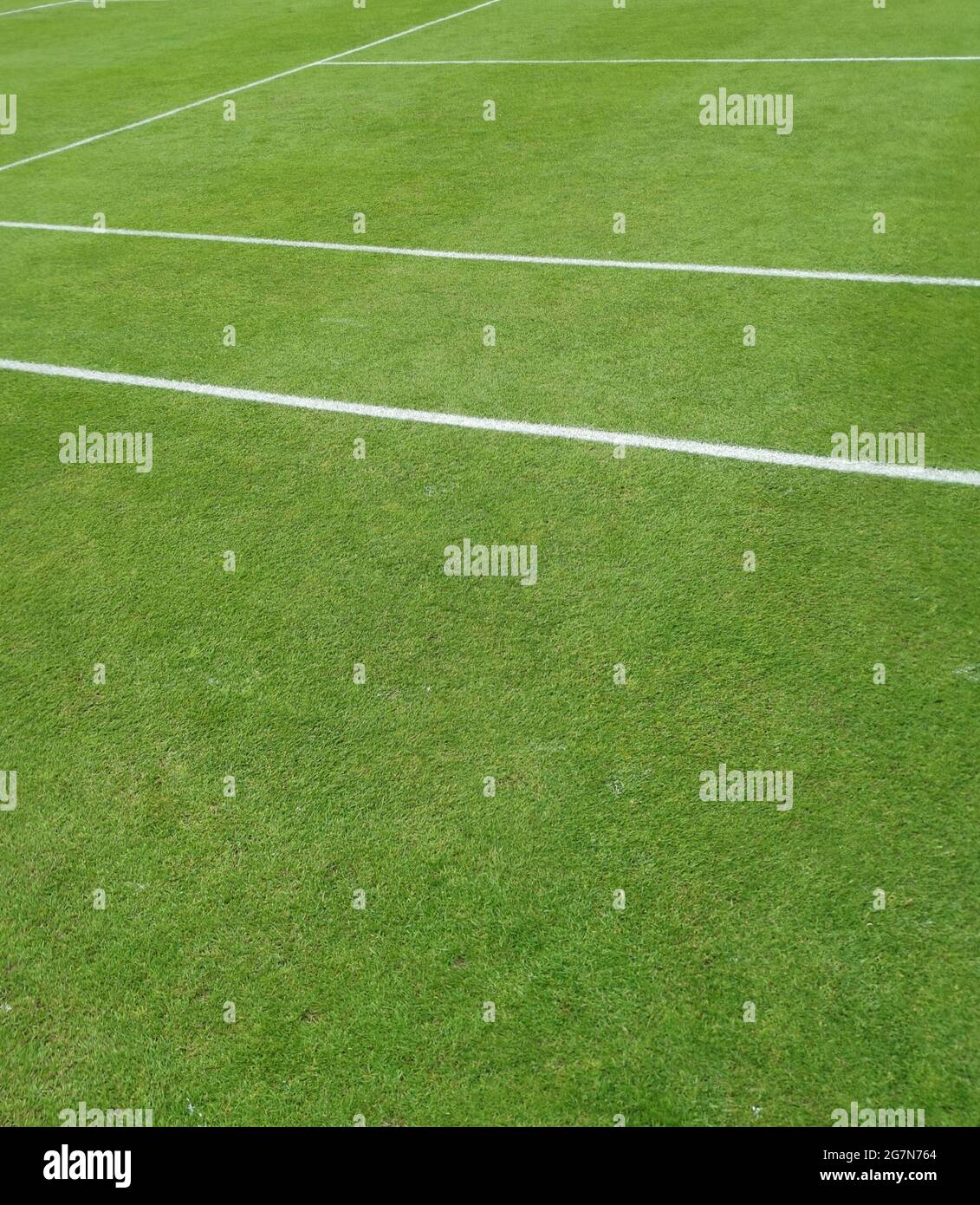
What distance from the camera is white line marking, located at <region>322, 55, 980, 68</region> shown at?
14359 mm

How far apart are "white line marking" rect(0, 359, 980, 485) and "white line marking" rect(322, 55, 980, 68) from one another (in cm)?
1064

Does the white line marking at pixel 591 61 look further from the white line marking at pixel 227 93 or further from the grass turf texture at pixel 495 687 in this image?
the grass turf texture at pixel 495 687

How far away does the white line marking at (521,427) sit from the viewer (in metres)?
5.90

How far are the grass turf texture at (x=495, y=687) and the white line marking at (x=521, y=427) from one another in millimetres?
118

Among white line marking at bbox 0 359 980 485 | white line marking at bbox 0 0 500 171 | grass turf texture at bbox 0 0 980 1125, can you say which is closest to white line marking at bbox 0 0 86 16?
white line marking at bbox 0 0 500 171

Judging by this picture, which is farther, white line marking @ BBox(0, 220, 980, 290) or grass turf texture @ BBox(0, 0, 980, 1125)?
white line marking @ BBox(0, 220, 980, 290)

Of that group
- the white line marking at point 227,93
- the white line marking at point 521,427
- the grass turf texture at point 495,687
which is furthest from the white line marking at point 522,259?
the white line marking at point 227,93

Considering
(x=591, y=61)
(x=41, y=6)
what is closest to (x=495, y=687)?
(x=591, y=61)

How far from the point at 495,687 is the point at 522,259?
5268mm

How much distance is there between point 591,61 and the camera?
50.7ft

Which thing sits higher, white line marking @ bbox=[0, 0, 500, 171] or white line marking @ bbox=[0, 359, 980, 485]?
white line marking @ bbox=[0, 0, 500, 171]

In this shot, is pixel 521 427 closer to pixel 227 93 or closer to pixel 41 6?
pixel 227 93

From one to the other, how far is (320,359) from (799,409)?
321 cm

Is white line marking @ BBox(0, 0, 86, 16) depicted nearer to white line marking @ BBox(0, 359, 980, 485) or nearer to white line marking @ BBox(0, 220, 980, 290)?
white line marking @ BBox(0, 220, 980, 290)
